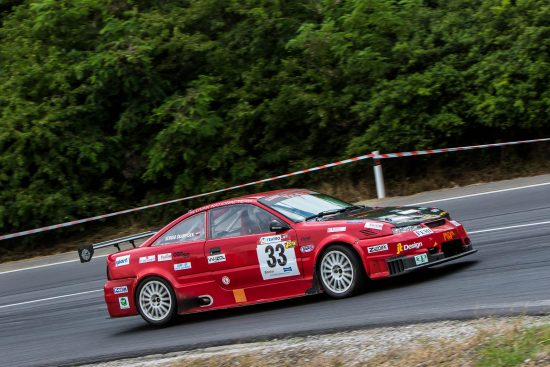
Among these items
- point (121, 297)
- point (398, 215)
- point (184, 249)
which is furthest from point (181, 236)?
point (398, 215)

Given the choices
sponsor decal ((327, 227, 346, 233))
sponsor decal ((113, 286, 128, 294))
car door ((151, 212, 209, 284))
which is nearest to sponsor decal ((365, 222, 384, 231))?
sponsor decal ((327, 227, 346, 233))

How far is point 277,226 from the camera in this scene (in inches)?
402

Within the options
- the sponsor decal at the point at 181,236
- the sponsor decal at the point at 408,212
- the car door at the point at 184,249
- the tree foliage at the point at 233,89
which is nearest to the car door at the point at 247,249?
the car door at the point at 184,249

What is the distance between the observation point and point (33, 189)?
19688 millimetres

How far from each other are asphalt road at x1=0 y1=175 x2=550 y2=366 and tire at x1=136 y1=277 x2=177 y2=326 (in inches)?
6.3

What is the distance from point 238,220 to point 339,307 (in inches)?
72.7

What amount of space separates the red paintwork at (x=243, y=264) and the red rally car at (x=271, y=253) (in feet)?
0.04

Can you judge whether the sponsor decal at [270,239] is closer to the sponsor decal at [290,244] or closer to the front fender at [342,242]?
the sponsor decal at [290,244]

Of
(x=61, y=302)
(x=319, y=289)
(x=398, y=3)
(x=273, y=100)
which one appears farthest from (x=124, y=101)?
(x=319, y=289)

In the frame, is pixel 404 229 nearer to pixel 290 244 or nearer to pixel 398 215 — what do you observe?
pixel 398 215

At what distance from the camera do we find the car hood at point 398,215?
988cm

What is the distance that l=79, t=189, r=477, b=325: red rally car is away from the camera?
969 cm

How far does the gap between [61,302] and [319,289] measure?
5.46m

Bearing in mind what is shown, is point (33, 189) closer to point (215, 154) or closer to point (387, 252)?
point (215, 154)
